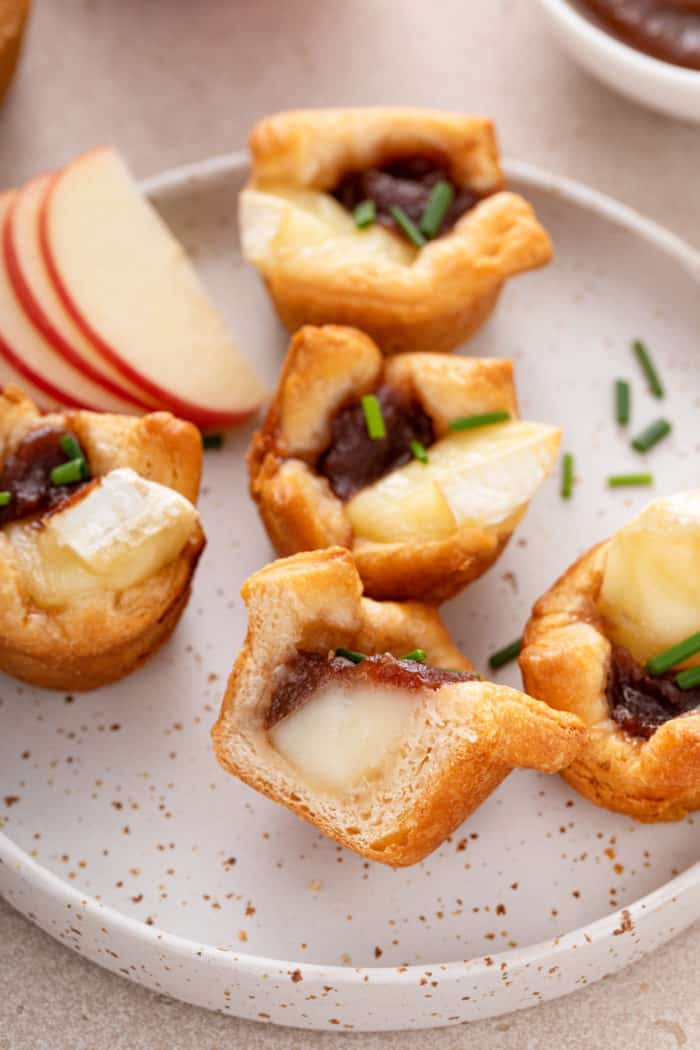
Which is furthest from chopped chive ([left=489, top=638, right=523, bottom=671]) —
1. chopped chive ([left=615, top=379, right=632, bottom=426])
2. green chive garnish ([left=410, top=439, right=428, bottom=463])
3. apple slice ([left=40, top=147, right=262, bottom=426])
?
apple slice ([left=40, top=147, right=262, bottom=426])

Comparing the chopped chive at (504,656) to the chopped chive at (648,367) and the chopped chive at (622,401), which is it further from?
the chopped chive at (648,367)

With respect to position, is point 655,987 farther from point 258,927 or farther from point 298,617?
point 298,617

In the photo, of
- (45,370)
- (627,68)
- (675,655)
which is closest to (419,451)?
(675,655)

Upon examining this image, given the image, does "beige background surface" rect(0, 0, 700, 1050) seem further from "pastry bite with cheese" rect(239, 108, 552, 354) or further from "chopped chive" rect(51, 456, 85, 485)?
"chopped chive" rect(51, 456, 85, 485)

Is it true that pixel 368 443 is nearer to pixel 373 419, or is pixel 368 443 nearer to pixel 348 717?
pixel 373 419

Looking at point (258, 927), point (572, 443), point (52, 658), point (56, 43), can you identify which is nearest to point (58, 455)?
point (52, 658)
